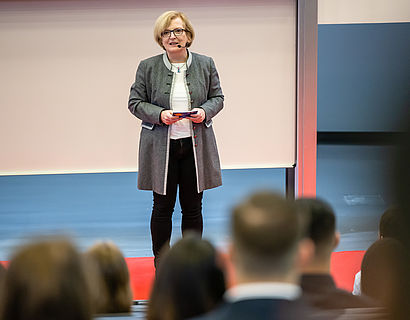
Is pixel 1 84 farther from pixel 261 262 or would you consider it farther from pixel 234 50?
pixel 261 262

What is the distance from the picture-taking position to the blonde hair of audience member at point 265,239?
3.20 feet

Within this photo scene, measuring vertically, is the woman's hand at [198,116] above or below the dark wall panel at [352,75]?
below

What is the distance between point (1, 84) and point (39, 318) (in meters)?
3.22

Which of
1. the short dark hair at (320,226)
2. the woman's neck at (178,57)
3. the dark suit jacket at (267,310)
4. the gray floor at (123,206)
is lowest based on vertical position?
the gray floor at (123,206)

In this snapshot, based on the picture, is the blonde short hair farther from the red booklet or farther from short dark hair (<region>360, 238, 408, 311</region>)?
short dark hair (<region>360, 238, 408, 311</region>)

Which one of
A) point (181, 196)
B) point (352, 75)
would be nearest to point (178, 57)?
point (181, 196)

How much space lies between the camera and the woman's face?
106 inches

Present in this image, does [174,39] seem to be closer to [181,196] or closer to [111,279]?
[181,196]

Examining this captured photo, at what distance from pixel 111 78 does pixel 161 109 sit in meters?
1.26

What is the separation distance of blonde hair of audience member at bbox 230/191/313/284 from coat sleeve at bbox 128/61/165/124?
1.76 meters

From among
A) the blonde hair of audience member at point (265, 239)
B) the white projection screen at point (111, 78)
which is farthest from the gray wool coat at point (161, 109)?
the blonde hair of audience member at point (265, 239)

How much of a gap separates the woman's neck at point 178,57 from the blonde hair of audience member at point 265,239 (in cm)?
192

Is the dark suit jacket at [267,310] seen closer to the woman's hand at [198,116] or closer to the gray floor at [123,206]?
the gray floor at [123,206]

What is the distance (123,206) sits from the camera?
552 cm
